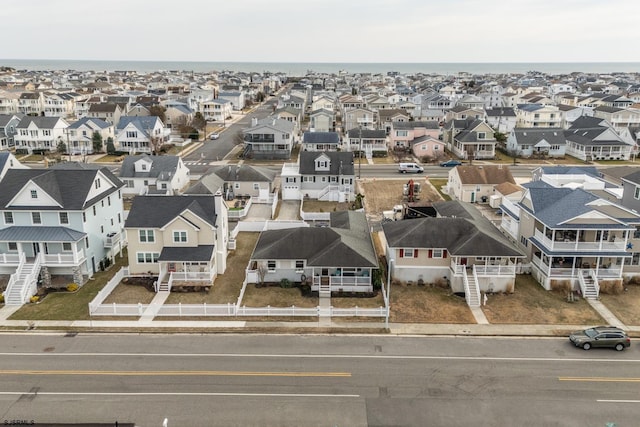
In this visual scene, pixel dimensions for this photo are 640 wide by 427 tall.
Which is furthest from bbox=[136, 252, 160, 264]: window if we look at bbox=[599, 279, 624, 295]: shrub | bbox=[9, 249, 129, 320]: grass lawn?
bbox=[599, 279, 624, 295]: shrub

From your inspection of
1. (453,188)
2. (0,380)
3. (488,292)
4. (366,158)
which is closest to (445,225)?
(488,292)

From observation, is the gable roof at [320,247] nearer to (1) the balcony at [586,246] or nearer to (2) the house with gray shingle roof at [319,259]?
(2) the house with gray shingle roof at [319,259]

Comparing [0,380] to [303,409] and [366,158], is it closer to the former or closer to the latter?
[303,409]

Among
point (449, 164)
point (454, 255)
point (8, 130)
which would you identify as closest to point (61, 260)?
point (454, 255)

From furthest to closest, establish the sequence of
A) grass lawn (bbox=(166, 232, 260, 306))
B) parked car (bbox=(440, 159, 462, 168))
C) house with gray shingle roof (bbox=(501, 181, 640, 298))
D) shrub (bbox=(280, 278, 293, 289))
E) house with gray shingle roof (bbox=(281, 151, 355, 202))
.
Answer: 1. parked car (bbox=(440, 159, 462, 168))
2. house with gray shingle roof (bbox=(281, 151, 355, 202))
3. shrub (bbox=(280, 278, 293, 289))
4. house with gray shingle roof (bbox=(501, 181, 640, 298))
5. grass lawn (bbox=(166, 232, 260, 306))

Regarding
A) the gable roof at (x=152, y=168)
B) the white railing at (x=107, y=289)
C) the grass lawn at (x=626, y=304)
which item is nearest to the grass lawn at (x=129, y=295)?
the white railing at (x=107, y=289)

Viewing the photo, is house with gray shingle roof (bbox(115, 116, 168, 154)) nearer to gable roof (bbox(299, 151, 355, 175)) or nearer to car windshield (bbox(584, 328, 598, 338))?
gable roof (bbox(299, 151, 355, 175))

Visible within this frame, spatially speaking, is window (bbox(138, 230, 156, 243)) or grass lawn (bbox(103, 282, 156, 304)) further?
window (bbox(138, 230, 156, 243))

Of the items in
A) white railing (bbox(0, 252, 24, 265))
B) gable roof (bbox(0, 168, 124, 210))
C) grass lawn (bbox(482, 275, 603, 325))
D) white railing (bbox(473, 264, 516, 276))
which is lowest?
grass lawn (bbox(482, 275, 603, 325))
